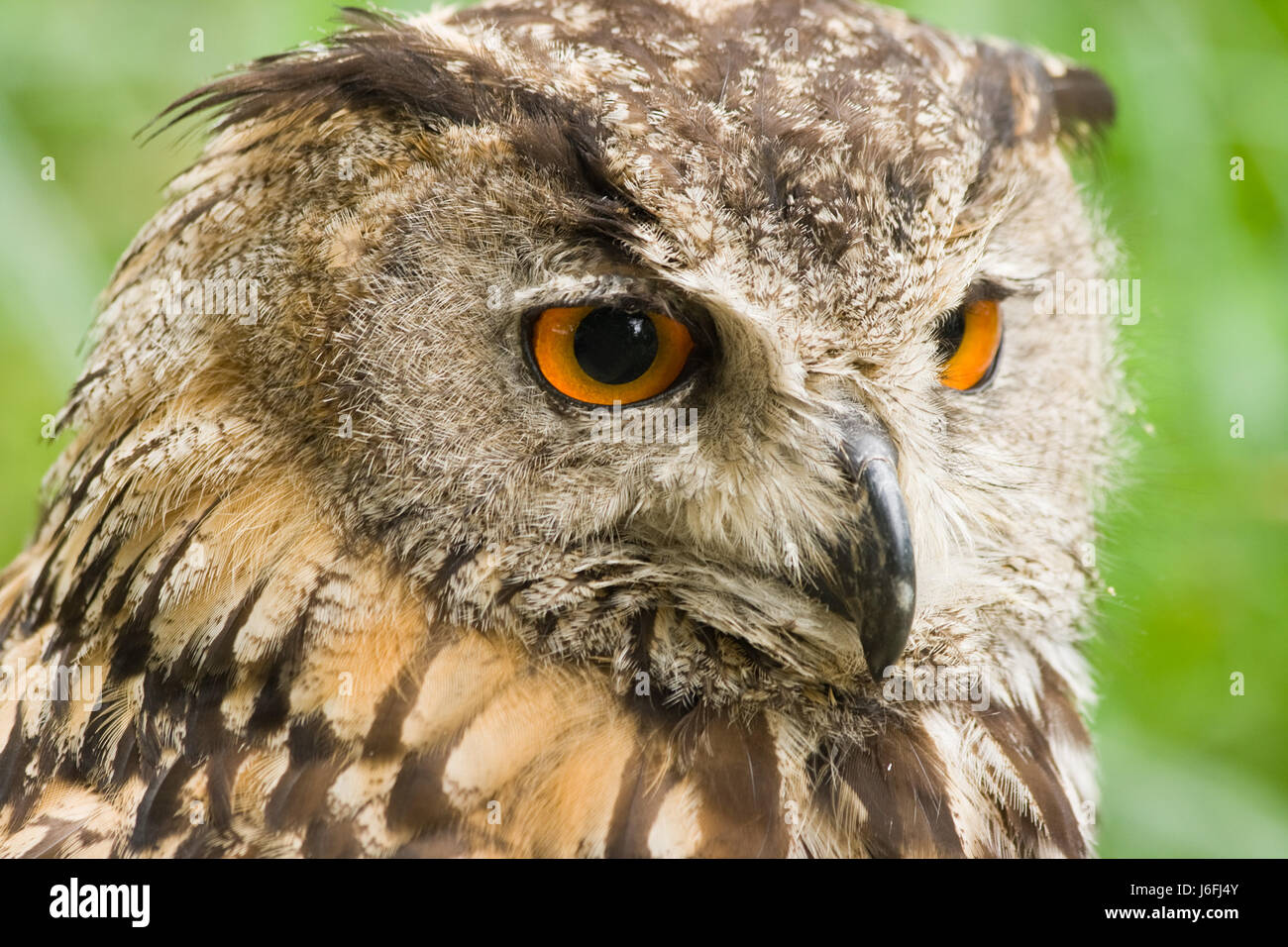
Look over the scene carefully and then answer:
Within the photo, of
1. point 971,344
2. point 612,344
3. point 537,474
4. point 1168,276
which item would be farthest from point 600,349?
point 1168,276

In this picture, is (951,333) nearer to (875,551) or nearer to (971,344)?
(971,344)

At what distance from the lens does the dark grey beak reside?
3.87 feet

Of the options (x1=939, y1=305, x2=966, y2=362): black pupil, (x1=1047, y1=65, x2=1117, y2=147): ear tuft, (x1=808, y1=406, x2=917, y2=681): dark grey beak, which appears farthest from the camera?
(x1=1047, y1=65, x2=1117, y2=147): ear tuft

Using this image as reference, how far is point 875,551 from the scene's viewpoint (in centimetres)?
119

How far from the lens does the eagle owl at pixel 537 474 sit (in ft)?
3.92

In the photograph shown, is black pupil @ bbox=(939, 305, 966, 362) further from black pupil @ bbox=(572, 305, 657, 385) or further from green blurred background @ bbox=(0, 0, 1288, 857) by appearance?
green blurred background @ bbox=(0, 0, 1288, 857)

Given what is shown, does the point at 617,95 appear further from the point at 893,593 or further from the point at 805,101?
the point at 893,593

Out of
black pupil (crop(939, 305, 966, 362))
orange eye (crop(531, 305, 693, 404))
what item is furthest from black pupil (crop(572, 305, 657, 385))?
black pupil (crop(939, 305, 966, 362))

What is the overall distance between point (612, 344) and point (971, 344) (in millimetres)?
461

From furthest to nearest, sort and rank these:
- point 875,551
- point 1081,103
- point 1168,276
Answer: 1. point 1168,276
2. point 1081,103
3. point 875,551

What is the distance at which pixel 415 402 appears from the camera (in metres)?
1.22

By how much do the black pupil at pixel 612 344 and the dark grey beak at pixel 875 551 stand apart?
22 cm

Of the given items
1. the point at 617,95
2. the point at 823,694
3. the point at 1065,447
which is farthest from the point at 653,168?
the point at 1065,447

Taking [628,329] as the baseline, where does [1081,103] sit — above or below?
above
